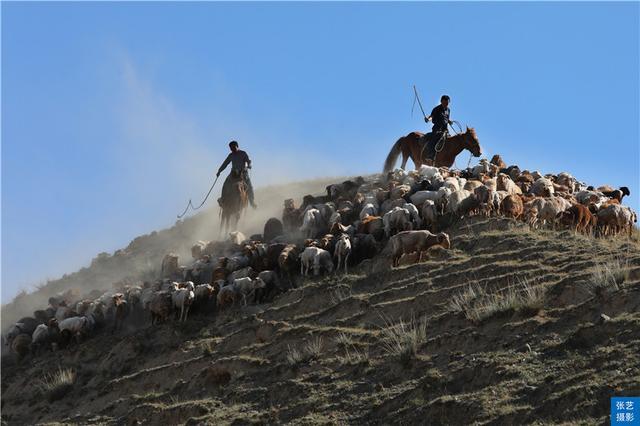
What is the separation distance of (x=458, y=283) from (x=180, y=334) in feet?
20.4

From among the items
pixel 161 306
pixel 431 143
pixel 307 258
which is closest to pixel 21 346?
pixel 161 306

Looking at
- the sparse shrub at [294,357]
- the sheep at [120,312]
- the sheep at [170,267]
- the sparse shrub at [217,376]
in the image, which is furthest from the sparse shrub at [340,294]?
the sheep at [170,267]

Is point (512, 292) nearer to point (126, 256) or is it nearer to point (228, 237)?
point (228, 237)

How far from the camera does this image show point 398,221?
968 inches

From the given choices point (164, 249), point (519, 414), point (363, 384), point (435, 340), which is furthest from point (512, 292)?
point (164, 249)

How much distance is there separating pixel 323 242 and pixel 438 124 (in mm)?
8473

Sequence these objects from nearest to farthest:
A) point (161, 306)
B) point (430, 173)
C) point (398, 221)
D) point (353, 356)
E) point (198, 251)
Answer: point (353, 356), point (161, 306), point (398, 221), point (430, 173), point (198, 251)

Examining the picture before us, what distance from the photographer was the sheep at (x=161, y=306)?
79.5 feet

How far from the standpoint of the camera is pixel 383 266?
23.4m

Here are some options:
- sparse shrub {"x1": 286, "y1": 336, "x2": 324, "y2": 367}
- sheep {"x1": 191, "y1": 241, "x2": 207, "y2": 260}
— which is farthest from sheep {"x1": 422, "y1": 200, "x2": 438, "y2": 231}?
sheep {"x1": 191, "y1": 241, "x2": 207, "y2": 260}

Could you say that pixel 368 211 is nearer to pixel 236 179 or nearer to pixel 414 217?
pixel 414 217

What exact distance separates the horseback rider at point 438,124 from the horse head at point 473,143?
0.62 meters

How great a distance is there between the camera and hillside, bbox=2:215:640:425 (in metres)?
15.6

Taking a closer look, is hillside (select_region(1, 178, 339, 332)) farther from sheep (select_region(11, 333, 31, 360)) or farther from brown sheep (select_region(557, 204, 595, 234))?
brown sheep (select_region(557, 204, 595, 234))
